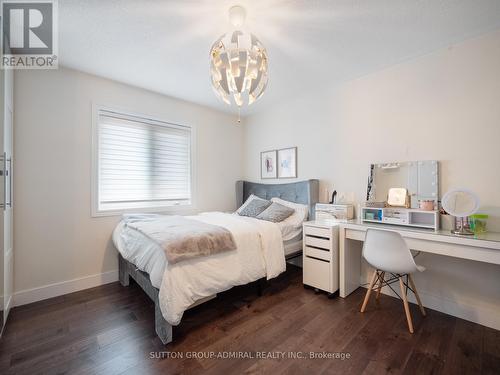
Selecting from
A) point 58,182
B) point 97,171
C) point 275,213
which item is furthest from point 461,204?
point 58,182

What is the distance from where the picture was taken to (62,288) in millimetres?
2410

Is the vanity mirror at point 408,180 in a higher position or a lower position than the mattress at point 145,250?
higher

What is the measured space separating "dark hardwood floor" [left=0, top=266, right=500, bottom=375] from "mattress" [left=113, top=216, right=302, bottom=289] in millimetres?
488

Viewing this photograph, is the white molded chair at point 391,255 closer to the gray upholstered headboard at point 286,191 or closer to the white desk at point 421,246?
the white desk at point 421,246

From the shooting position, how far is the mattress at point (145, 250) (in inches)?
65.8

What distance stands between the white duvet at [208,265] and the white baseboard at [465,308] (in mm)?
1425

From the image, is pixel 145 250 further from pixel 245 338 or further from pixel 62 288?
pixel 62 288

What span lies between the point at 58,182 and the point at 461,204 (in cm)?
396

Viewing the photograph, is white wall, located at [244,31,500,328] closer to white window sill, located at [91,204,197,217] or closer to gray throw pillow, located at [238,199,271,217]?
gray throw pillow, located at [238,199,271,217]

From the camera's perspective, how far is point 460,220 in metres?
1.83

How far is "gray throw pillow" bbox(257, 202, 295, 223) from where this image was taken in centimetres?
281

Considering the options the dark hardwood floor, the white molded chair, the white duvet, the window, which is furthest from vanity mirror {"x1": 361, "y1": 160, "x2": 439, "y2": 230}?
the window

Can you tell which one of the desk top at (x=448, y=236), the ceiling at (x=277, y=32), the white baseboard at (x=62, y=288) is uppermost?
the ceiling at (x=277, y=32)

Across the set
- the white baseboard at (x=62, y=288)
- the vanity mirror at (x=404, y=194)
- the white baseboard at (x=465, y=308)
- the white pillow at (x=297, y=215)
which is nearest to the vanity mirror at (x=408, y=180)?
the vanity mirror at (x=404, y=194)
